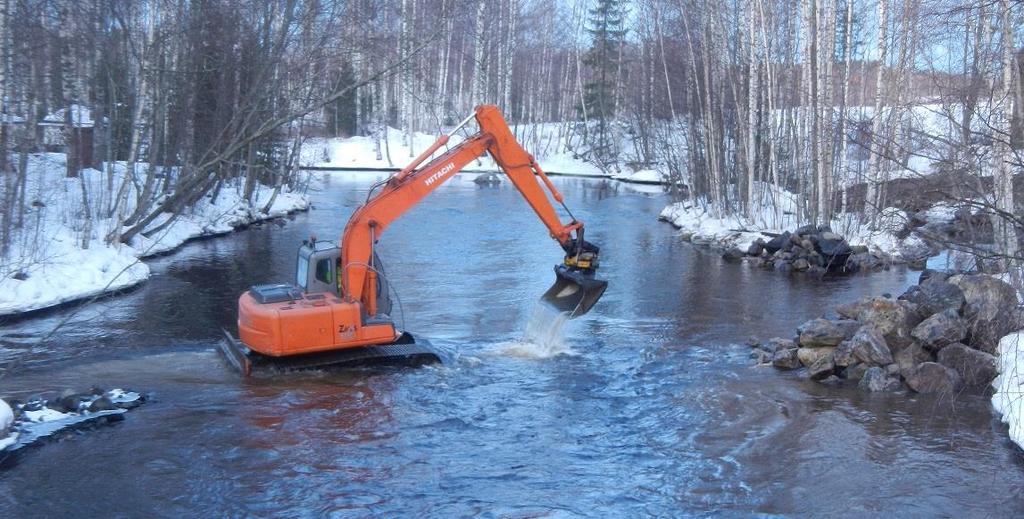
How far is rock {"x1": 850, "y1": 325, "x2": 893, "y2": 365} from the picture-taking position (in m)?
12.4

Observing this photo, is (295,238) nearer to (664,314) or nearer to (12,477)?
(664,314)

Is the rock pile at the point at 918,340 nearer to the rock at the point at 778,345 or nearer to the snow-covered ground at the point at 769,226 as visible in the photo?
the rock at the point at 778,345

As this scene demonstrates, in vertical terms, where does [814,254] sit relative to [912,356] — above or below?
above

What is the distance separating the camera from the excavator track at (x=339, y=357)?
1221 cm

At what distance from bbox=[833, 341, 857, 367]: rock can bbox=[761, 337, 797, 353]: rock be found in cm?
83

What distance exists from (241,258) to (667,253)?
10897 millimetres

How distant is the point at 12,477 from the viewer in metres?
8.66

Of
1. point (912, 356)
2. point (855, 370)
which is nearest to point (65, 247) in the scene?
point (855, 370)

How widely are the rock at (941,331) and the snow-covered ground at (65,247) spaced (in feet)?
35.2

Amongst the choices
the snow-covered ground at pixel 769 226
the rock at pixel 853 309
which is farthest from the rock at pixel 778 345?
the snow-covered ground at pixel 769 226

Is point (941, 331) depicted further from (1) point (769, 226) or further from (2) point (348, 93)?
(2) point (348, 93)

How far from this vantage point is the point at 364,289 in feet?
41.2

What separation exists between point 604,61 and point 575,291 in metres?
53.2

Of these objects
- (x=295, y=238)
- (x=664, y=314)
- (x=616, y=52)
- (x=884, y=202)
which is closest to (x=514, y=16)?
(x=616, y=52)
